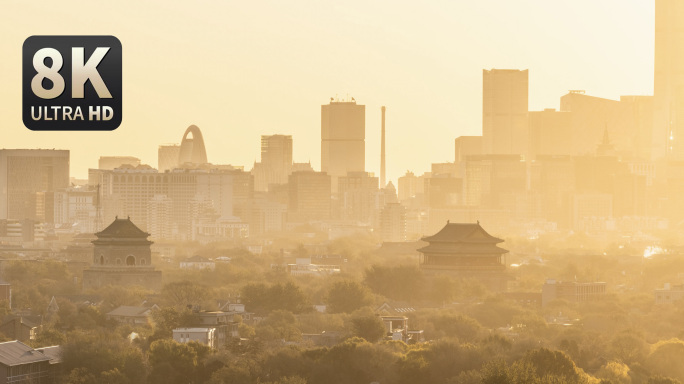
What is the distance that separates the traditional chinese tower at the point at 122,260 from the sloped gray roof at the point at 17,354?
56125 millimetres

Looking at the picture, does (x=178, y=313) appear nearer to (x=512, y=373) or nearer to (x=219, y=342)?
(x=219, y=342)

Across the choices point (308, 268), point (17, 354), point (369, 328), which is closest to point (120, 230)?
point (308, 268)

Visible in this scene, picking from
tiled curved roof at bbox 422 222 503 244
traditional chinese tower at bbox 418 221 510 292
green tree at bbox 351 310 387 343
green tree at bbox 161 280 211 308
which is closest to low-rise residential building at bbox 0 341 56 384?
green tree at bbox 351 310 387 343

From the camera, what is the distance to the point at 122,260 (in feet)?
449

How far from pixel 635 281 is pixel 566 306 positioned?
4231 cm

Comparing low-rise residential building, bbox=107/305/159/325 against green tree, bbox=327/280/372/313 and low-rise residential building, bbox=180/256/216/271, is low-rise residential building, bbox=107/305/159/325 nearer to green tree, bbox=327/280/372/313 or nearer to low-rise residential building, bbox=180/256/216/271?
green tree, bbox=327/280/372/313

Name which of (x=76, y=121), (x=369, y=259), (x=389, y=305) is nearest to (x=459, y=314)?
(x=389, y=305)

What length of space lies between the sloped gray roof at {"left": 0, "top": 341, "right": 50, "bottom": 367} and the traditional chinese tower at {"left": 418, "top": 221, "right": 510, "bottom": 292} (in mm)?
66074

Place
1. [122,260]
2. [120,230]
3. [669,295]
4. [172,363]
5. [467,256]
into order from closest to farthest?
[172,363] < [669,295] < [122,260] < [120,230] < [467,256]

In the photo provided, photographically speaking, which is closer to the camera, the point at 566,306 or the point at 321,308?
the point at 321,308

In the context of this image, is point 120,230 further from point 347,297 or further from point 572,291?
point 572,291

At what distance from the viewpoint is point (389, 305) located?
118312mm

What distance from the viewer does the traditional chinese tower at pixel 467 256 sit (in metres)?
144

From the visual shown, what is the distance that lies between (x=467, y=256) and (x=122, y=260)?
21.6 metres
